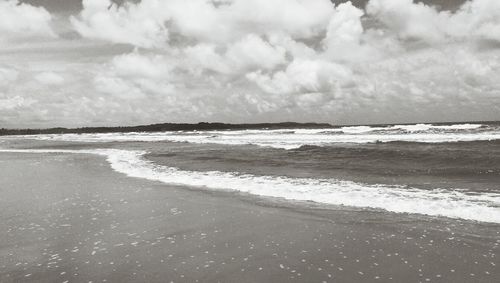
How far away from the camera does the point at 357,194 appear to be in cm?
1281

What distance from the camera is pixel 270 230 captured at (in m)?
8.95

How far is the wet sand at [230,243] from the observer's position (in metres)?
6.40

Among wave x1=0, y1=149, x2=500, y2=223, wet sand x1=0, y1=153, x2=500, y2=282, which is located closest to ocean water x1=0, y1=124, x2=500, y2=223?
wave x1=0, y1=149, x2=500, y2=223

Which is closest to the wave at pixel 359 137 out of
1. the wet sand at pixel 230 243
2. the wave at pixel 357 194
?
the wave at pixel 357 194

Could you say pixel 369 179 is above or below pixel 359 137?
below

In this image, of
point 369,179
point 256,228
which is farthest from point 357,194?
point 256,228

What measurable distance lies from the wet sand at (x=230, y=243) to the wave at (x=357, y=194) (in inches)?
34.8

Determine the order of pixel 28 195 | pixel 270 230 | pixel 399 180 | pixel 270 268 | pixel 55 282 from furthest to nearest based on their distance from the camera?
pixel 399 180
pixel 28 195
pixel 270 230
pixel 270 268
pixel 55 282

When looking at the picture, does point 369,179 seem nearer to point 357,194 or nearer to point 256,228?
point 357,194

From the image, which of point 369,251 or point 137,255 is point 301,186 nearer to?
point 369,251

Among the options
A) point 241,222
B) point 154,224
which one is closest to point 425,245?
point 241,222

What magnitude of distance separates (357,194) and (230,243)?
6.04m

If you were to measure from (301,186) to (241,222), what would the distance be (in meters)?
5.31

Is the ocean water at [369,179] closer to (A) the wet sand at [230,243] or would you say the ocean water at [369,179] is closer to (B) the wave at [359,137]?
(A) the wet sand at [230,243]
